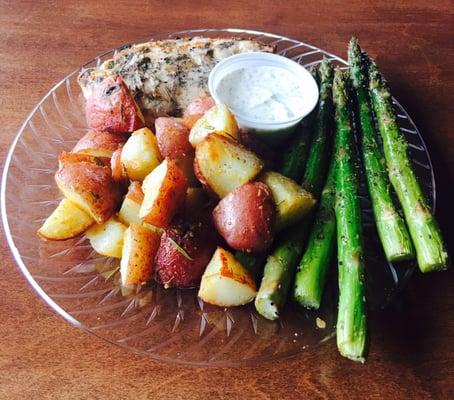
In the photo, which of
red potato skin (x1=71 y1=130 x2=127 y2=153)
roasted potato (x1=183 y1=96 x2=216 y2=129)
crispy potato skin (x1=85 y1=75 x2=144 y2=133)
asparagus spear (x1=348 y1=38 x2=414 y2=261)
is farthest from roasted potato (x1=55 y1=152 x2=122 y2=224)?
asparagus spear (x1=348 y1=38 x2=414 y2=261)

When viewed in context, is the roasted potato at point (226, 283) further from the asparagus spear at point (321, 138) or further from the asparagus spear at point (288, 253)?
the asparagus spear at point (321, 138)

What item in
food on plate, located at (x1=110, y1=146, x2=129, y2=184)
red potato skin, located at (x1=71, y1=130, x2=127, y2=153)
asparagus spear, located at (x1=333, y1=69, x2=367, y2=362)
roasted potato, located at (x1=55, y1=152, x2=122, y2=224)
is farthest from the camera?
red potato skin, located at (x1=71, y1=130, x2=127, y2=153)

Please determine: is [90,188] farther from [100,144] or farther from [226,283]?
[226,283]

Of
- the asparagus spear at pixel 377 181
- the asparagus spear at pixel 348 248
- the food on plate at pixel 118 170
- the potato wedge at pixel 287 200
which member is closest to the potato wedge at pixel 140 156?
the food on plate at pixel 118 170

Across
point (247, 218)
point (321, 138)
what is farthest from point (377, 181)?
Result: point (247, 218)

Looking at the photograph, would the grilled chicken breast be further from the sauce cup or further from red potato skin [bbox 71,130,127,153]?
red potato skin [bbox 71,130,127,153]
